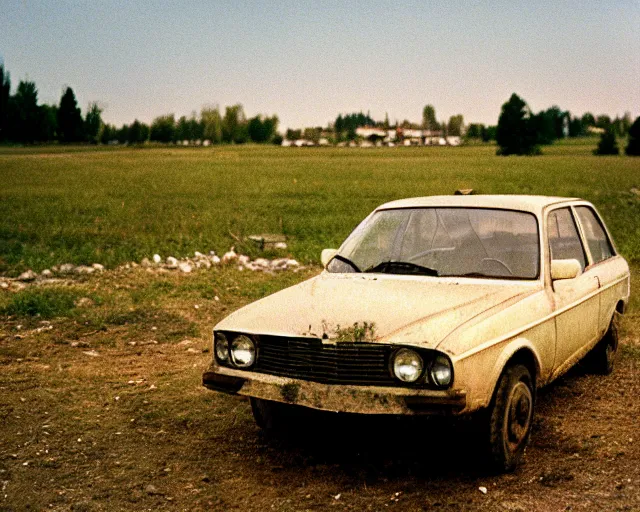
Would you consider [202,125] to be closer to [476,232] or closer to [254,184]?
[254,184]

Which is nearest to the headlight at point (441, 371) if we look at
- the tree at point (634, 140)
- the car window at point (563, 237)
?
the car window at point (563, 237)

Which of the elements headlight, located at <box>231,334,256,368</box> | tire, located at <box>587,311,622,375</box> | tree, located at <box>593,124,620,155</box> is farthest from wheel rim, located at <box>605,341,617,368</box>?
tree, located at <box>593,124,620,155</box>

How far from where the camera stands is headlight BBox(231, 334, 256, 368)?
452 cm

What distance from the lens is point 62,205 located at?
84.7 feet

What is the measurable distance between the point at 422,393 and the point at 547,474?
3.40ft

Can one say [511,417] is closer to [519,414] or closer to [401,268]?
[519,414]

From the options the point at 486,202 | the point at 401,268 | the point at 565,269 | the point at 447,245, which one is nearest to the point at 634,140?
the point at 486,202

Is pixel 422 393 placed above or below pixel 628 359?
above

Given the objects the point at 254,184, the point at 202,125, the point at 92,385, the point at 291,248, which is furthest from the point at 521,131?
the point at 92,385

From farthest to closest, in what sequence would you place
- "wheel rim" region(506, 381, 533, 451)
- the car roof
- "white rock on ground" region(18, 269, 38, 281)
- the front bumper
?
"white rock on ground" region(18, 269, 38, 281), the car roof, "wheel rim" region(506, 381, 533, 451), the front bumper

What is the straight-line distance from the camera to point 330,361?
13.7 feet

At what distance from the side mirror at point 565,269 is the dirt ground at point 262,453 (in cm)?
107

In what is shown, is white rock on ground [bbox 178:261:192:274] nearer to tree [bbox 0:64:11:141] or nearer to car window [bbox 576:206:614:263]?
car window [bbox 576:206:614:263]

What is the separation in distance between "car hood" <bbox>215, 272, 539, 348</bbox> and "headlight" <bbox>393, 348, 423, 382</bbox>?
8 cm
